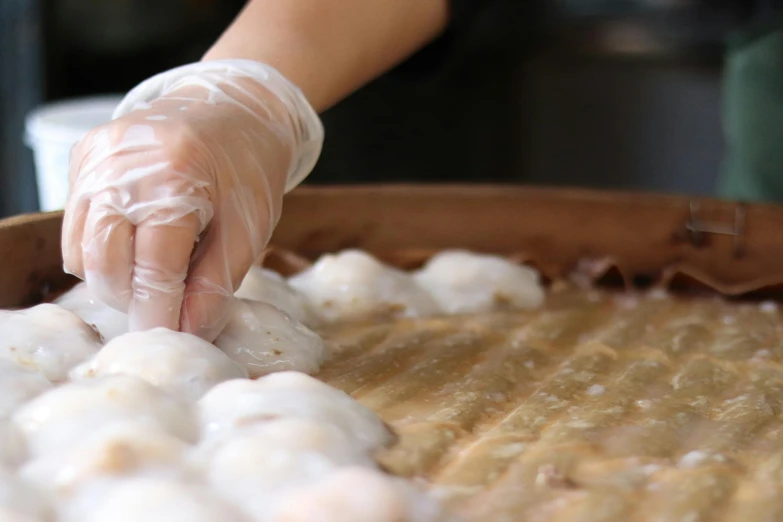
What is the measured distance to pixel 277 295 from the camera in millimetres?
1372

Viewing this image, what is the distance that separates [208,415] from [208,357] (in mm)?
114

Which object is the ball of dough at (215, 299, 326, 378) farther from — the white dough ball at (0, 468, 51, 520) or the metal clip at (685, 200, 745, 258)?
the metal clip at (685, 200, 745, 258)

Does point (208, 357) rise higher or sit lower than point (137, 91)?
lower

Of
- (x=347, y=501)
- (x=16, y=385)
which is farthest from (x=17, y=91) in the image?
(x=347, y=501)

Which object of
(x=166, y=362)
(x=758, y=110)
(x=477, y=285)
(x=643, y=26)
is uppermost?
(x=643, y=26)

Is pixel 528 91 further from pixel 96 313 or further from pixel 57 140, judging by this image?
pixel 96 313

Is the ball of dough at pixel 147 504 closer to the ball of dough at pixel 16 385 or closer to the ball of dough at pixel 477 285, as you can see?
the ball of dough at pixel 16 385

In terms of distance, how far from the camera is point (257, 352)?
1.16m

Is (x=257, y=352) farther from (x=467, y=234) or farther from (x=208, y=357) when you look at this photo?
(x=467, y=234)

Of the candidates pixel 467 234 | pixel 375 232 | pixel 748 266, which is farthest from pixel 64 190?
pixel 748 266

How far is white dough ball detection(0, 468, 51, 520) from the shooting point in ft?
2.46

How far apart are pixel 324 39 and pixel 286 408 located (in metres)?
0.76

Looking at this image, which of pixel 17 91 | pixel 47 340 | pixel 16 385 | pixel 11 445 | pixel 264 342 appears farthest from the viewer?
pixel 17 91

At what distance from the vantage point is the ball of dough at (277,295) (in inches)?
53.0
